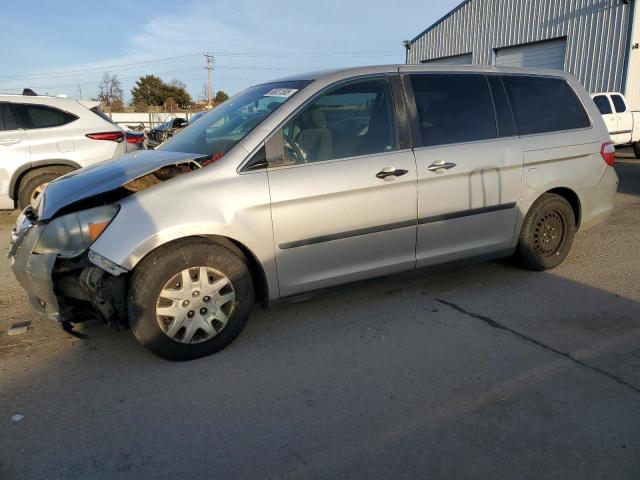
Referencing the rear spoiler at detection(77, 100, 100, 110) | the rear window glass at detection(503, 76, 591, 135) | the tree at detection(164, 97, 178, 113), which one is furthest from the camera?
the tree at detection(164, 97, 178, 113)

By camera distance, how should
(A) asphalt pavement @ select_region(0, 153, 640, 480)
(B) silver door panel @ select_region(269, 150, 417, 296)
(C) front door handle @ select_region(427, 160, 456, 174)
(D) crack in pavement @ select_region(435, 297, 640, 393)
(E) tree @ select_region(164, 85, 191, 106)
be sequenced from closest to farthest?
(A) asphalt pavement @ select_region(0, 153, 640, 480), (D) crack in pavement @ select_region(435, 297, 640, 393), (B) silver door panel @ select_region(269, 150, 417, 296), (C) front door handle @ select_region(427, 160, 456, 174), (E) tree @ select_region(164, 85, 191, 106)

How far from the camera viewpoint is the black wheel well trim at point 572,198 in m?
4.68

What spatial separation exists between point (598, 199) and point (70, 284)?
4.66 m

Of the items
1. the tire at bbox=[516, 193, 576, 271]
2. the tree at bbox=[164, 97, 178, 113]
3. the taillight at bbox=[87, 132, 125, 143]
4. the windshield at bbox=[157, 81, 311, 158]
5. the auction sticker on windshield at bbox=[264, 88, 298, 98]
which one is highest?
the tree at bbox=[164, 97, 178, 113]

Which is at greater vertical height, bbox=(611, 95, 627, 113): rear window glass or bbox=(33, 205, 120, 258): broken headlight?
bbox=(611, 95, 627, 113): rear window glass

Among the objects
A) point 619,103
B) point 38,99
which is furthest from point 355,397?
point 619,103

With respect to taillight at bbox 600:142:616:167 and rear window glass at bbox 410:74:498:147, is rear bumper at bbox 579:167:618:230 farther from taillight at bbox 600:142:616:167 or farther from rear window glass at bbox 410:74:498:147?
rear window glass at bbox 410:74:498:147

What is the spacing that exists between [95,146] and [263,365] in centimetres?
A: 542

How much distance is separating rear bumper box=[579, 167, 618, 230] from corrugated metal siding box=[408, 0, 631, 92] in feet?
44.3

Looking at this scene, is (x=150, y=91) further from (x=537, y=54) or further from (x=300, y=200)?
(x=300, y=200)

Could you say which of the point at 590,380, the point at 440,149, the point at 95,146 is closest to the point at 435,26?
the point at 95,146

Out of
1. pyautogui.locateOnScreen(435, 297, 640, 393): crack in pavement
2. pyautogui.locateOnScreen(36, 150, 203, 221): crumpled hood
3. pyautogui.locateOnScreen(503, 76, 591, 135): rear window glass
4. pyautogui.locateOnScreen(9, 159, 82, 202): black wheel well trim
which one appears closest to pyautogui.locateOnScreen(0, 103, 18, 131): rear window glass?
pyautogui.locateOnScreen(9, 159, 82, 202): black wheel well trim

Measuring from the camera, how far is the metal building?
15.6 m

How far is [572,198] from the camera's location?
188 inches
